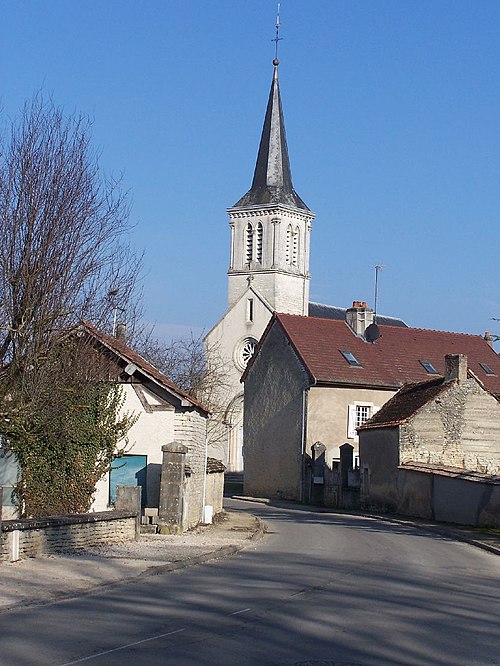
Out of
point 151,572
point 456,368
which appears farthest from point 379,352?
point 151,572

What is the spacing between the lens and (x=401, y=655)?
32.5 feet

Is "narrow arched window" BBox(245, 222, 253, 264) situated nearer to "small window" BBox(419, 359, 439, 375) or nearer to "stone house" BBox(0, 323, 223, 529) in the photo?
"small window" BBox(419, 359, 439, 375)

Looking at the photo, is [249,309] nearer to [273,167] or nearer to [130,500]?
[273,167]

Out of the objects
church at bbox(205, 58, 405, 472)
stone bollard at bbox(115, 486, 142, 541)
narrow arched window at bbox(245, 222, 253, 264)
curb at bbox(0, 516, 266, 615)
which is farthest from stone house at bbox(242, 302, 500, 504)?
narrow arched window at bbox(245, 222, 253, 264)

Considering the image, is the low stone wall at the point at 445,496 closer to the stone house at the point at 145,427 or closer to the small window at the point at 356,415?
the small window at the point at 356,415

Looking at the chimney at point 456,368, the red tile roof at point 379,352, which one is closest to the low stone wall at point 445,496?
the chimney at point 456,368

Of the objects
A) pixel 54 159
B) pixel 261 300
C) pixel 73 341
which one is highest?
pixel 261 300

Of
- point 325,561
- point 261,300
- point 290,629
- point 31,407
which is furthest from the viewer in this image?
point 261,300

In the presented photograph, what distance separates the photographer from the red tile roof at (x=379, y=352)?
154ft

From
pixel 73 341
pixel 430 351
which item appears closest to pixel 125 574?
pixel 73 341

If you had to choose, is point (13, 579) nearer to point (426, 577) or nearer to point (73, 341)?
point (426, 577)

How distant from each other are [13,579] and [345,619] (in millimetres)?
5163

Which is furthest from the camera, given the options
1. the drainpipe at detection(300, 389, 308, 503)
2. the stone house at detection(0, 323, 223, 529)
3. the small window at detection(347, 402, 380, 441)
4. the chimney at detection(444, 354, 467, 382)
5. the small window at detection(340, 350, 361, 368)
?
the small window at detection(340, 350, 361, 368)

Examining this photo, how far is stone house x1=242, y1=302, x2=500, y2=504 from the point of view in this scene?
150 ft
